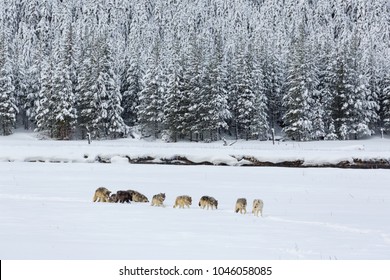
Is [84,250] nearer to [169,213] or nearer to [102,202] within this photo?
[169,213]

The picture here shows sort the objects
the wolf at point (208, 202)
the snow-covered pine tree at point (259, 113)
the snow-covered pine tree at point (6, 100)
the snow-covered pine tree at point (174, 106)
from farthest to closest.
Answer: the snow-covered pine tree at point (6, 100) < the snow-covered pine tree at point (259, 113) < the snow-covered pine tree at point (174, 106) < the wolf at point (208, 202)

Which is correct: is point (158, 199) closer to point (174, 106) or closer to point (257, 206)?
point (257, 206)

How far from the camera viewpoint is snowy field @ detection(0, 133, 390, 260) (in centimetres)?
630

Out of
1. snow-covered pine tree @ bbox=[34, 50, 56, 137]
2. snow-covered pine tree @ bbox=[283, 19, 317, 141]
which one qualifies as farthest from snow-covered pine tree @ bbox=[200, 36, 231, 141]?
snow-covered pine tree @ bbox=[34, 50, 56, 137]

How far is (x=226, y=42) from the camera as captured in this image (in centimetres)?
10456

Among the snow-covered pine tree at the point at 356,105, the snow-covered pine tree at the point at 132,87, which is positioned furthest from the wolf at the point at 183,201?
the snow-covered pine tree at the point at 132,87

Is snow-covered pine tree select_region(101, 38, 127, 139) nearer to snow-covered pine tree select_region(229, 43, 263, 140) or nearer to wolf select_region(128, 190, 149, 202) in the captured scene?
snow-covered pine tree select_region(229, 43, 263, 140)

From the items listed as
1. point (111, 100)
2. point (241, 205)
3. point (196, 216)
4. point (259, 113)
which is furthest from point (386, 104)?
point (196, 216)

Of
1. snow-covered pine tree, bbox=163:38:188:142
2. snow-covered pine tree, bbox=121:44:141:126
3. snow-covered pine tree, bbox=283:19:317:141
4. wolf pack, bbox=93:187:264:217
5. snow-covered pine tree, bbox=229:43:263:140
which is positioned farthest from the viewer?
snow-covered pine tree, bbox=121:44:141:126

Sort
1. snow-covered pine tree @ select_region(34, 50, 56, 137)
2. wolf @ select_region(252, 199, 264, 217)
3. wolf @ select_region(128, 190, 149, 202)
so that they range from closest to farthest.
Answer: wolf @ select_region(252, 199, 264, 217), wolf @ select_region(128, 190, 149, 202), snow-covered pine tree @ select_region(34, 50, 56, 137)

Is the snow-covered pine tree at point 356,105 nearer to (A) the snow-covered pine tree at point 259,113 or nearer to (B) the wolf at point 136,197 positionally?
(A) the snow-covered pine tree at point 259,113

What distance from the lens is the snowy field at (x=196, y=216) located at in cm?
630

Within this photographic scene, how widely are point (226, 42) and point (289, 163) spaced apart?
8531 cm
